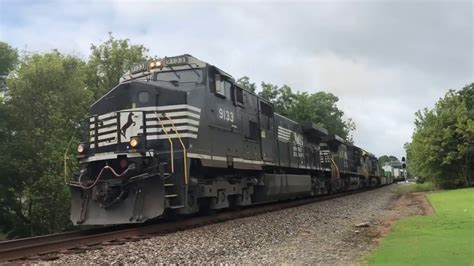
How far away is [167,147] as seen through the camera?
1179 cm

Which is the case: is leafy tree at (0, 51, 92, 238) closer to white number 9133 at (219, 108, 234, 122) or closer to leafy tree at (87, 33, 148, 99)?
leafy tree at (87, 33, 148, 99)

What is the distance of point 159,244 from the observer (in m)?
9.18

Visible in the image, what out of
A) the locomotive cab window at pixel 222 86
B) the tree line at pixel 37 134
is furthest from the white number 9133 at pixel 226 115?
the tree line at pixel 37 134

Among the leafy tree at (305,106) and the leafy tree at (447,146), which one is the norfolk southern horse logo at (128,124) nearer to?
the leafy tree at (447,146)

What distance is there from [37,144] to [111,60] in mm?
11300

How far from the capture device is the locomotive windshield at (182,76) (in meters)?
13.2

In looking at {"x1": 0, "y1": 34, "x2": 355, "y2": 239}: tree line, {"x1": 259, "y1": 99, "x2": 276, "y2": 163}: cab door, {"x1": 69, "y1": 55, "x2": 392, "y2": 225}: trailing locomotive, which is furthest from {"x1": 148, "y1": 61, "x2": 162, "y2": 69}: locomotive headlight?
{"x1": 0, "y1": 34, "x2": 355, "y2": 239}: tree line

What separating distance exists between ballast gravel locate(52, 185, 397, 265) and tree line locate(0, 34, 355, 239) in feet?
41.0

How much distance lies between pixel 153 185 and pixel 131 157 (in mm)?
956

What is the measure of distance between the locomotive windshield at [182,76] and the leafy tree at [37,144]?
1072cm

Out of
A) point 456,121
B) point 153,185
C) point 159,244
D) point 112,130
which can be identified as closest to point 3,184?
point 112,130

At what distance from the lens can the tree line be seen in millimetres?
22250

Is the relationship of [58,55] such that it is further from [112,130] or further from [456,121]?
[456,121]

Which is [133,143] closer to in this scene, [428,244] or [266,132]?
[428,244]
